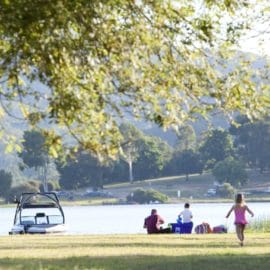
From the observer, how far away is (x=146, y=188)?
146 metres

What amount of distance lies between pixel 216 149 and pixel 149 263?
5150 inches

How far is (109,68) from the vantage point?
13.9 metres

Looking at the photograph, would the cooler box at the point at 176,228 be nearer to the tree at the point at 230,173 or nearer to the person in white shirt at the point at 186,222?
the person in white shirt at the point at 186,222

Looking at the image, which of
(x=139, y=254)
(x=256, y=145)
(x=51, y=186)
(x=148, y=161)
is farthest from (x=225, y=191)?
(x=139, y=254)

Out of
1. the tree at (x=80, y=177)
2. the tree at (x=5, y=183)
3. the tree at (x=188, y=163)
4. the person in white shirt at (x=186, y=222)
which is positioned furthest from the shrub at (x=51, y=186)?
the person in white shirt at (x=186, y=222)

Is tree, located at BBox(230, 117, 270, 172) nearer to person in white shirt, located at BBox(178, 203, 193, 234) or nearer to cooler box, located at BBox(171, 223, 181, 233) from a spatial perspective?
cooler box, located at BBox(171, 223, 181, 233)

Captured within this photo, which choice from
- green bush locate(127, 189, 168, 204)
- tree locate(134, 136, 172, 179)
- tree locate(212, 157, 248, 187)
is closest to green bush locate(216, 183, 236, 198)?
tree locate(212, 157, 248, 187)

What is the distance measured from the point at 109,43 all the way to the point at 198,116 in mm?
2545

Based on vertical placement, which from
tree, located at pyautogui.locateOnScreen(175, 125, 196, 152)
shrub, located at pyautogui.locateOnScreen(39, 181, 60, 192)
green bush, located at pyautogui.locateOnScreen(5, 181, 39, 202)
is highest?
tree, located at pyautogui.locateOnScreen(175, 125, 196, 152)

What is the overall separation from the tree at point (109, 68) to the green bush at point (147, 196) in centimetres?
11923

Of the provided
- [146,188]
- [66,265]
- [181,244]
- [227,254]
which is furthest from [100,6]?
[146,188]

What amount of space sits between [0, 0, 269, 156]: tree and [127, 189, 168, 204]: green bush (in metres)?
119

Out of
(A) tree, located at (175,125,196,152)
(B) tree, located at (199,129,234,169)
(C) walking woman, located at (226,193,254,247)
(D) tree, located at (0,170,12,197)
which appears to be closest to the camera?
(C) walking woman, located at (226,193,254,247)

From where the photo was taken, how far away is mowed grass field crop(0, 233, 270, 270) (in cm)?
2074
